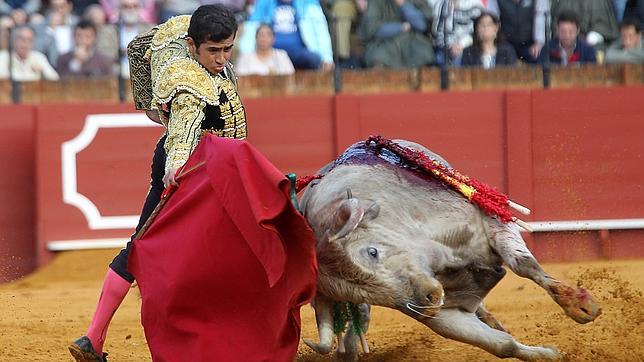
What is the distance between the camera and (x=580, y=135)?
796cm

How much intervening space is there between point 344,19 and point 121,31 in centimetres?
151

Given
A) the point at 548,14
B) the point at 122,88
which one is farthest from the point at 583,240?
the point at 122,88

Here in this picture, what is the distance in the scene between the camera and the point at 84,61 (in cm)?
802

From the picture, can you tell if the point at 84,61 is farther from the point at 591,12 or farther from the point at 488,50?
the point at 591,12

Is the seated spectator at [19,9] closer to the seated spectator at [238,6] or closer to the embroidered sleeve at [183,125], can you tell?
the seated spectator at [238,6]

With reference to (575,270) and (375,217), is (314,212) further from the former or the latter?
(575,270)

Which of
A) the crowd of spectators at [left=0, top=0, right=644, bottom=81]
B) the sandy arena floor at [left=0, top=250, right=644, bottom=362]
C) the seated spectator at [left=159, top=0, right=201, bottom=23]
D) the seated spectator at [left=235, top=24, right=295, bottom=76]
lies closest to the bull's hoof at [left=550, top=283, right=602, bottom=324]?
the sandy arena floor at [left=0, top=250, right=644, bottom=362]

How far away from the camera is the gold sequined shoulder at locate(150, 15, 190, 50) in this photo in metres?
3.85

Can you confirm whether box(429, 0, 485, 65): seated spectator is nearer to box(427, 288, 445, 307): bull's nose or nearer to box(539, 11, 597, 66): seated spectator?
box(539, 11, 597, 66): seated spectator

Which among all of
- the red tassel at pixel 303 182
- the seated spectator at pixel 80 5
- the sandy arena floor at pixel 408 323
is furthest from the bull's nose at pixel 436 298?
the seated spectator at pixel 80 5

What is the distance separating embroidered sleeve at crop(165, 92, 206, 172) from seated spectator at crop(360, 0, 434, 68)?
4211 mm

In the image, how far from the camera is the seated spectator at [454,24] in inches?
306

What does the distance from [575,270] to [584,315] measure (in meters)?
→ 3.53

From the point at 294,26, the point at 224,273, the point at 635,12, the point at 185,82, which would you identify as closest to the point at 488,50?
the point at 635,12
